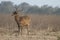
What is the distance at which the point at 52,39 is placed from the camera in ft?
53.6

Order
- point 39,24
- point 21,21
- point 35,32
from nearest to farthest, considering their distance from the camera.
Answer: point 35,32 → point 21,21 → point 39,24

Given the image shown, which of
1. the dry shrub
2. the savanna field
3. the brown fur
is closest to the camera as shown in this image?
the savanna field

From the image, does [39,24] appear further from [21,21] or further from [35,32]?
[35,32]

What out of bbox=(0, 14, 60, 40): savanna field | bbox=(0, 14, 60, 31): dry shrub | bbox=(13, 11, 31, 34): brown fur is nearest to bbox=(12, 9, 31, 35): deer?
bbox=(13, 11, 31, 34): brown fur

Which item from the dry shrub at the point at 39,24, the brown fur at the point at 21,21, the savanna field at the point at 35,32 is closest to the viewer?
the savanna field at the point at 35,32

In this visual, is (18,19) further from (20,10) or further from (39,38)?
(39,38)

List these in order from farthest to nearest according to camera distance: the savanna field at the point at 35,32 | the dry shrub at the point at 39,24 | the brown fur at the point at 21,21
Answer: the dry shrub at the point at 39,24 → the brown fur at the point at 21,21 → the savanna field at the point at 35,32

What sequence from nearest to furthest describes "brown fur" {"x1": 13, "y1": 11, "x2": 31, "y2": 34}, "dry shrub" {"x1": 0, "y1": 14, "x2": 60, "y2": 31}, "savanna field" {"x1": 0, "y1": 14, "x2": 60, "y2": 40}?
"savanna field" {"x1": 0, "y1": 14, "x2": 60, "y2": 40}
"brown fur" {"x1": 13, "y1": 11, "x2": 31, "y2": 34}
"dry shrub" {"x1": 0, "y1": 14, "x2": 60, "y2": 31}

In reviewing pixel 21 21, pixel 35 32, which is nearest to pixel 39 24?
pixel 21 21

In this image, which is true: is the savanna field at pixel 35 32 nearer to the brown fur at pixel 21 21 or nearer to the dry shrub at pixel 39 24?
the dry shrub at pixel 39 24

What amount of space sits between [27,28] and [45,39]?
436cm

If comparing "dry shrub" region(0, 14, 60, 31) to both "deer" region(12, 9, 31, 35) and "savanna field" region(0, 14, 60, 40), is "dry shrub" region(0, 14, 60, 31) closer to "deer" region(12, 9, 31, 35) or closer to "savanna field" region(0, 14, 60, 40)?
"savanna field" region(0, 14, 60, 40)

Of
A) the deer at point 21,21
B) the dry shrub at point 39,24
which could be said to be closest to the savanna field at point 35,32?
the dry shrub at point 39,24

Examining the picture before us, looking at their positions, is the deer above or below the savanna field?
above
